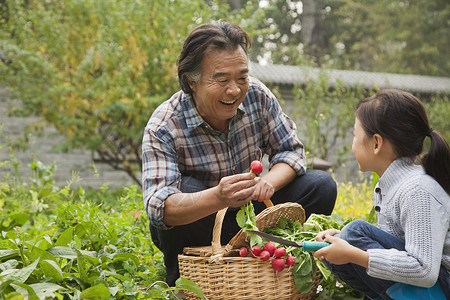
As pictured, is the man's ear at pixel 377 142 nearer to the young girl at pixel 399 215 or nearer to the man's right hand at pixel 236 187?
the young girl at pixel 399 215

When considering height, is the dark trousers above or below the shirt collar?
below

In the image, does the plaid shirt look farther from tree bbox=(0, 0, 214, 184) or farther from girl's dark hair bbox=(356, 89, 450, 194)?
tree bbox=(0, 0, 214, 184)

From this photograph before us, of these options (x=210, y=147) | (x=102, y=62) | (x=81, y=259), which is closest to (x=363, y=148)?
(x=210, y=147)

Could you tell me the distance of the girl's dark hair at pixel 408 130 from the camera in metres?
1.82

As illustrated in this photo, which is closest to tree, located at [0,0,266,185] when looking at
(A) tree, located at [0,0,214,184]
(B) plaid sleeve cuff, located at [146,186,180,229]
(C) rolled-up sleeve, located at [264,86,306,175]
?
(A) tree, located at [0,0,214,184]

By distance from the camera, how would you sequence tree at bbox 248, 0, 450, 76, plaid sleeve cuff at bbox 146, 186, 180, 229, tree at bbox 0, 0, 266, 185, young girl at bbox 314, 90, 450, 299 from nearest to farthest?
young girl at bbox 314, 90, 450, 299
plaid sleeve cuff at bbox 146, 186, 180, 229
tree at bbox 0, 0, 266, 185
tree at bbox 248, 0, 450, 76

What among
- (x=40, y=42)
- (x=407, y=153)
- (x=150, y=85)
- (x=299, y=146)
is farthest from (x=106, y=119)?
(x=407, y=153)

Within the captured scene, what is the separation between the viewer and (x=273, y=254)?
199cm

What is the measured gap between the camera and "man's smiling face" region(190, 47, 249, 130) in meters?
2.25

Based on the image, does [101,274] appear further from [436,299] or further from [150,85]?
[150,85]

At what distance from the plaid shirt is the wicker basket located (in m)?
0.26

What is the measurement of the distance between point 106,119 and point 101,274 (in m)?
3.86

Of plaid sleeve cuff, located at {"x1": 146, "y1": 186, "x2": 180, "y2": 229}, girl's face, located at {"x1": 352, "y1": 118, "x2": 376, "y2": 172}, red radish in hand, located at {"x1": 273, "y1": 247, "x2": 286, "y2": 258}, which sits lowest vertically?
red radish in hand, located at {"x1": 273, "y1": 247, "x2": 286, "y2": 258}

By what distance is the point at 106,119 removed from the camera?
5.71 m
